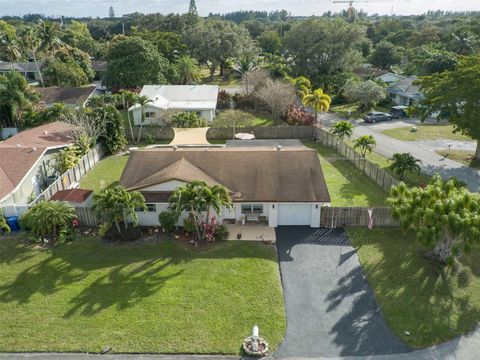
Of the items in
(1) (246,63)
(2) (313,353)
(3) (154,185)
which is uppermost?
(1) (246,63)

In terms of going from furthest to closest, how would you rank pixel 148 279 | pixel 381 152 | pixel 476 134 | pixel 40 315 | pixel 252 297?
pixel 381 152
pixel 476 134
pixel 148 279
pixel 252 297
pixel 40 315

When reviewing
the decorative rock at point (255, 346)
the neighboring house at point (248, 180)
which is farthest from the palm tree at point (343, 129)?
the decorative rock at point (255, 346)

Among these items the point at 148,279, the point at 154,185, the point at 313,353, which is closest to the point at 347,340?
the point at 313,353

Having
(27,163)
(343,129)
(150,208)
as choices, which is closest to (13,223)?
(27,163)

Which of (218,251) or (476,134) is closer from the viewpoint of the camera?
(218,251)

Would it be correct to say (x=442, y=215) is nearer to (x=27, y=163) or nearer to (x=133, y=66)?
(x=27, y=163)

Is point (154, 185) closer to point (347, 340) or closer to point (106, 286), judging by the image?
point (106, 286)
